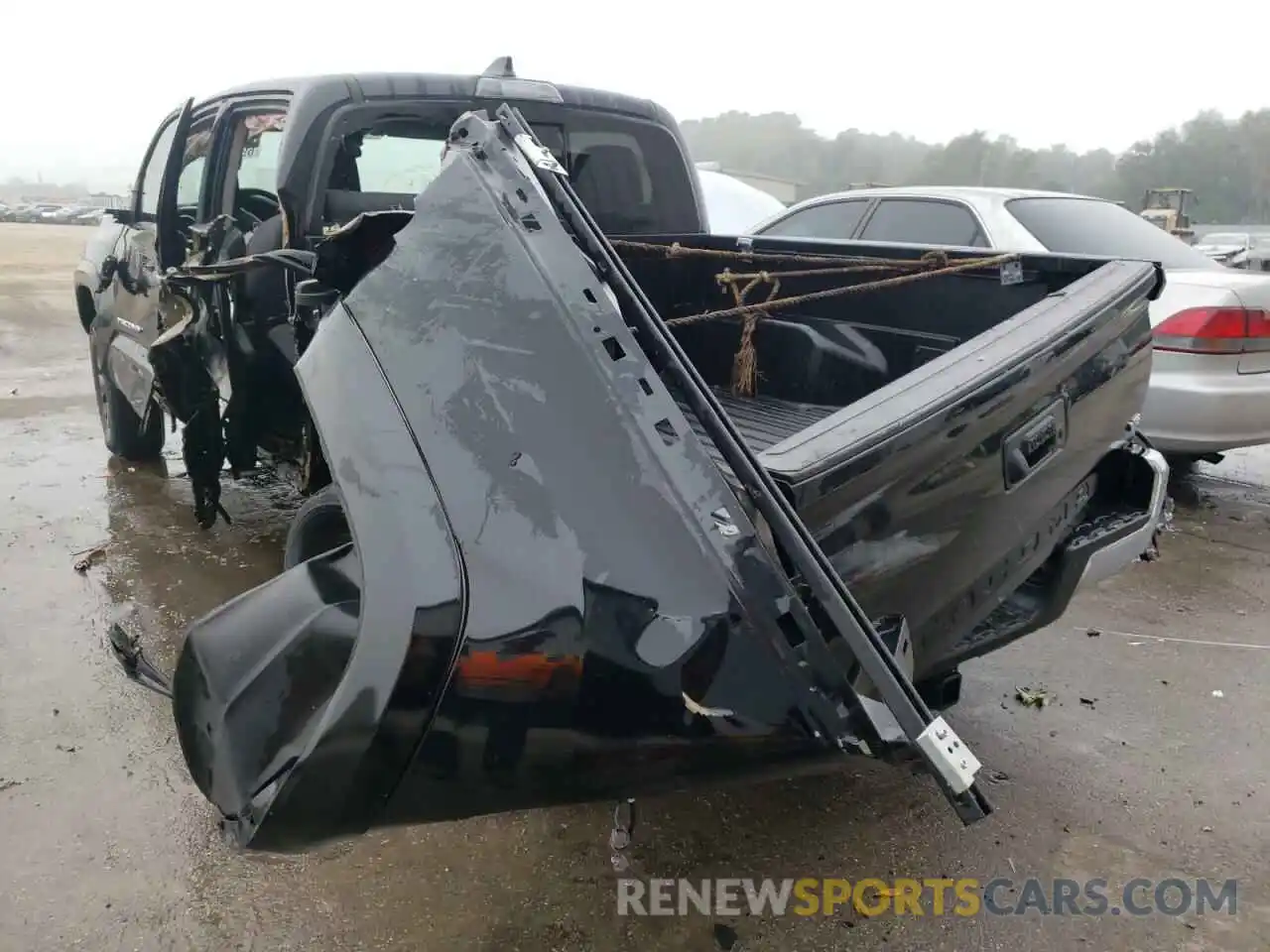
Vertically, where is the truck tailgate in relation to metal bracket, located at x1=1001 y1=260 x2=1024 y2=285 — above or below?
below

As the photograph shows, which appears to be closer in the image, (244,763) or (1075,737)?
(244,763)

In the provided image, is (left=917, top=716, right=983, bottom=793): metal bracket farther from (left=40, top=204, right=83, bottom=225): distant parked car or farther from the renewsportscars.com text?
(left=40, top=204, right=83, bottom=225): distant parked car

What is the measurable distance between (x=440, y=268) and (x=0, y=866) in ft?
6.08

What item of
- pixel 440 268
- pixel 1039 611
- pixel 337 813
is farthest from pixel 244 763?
pixel 1039 611

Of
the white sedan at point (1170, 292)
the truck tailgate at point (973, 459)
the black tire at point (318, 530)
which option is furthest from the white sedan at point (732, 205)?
the black tire at point (318, 530)

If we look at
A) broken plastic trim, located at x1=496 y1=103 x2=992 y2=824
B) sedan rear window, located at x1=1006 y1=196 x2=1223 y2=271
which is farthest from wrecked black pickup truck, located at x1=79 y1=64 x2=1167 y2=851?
sedan rear window, located at x1=1006 y1=196 x2=1223 y2=271

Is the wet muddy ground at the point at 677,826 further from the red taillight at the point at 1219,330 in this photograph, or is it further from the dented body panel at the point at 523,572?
the red taillight at the point at 1219,330

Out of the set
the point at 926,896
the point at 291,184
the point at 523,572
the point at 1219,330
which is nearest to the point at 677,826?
the point at 926,896

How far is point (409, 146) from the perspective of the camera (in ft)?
12.0

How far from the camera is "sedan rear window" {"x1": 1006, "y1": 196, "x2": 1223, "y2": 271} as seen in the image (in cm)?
525

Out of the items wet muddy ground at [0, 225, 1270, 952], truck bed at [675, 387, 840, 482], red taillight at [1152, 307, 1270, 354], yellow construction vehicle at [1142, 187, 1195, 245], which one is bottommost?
wet muddy ground at [0, 225, 1270, 952]

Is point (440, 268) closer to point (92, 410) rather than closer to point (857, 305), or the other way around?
point (857, 305)

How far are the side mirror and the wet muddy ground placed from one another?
53.9 inches

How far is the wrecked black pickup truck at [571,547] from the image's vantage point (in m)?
1.50
